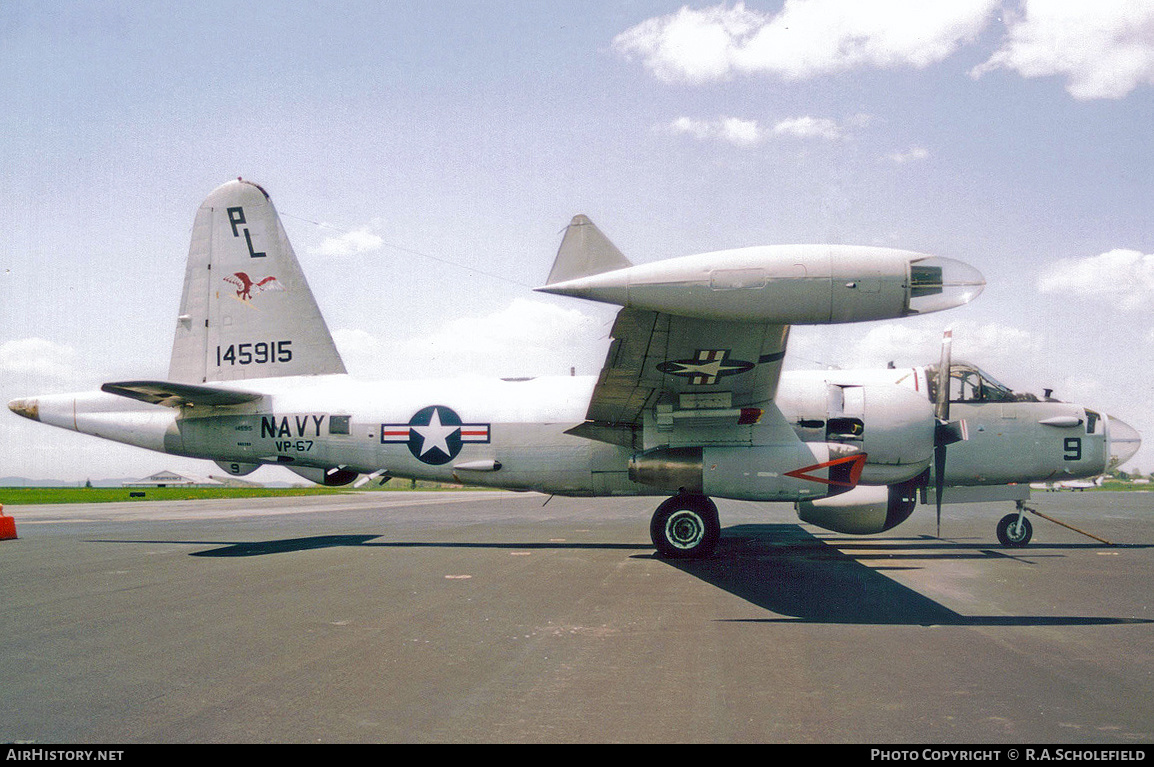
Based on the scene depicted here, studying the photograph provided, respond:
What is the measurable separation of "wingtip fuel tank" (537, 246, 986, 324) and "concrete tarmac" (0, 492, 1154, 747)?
11.1ft

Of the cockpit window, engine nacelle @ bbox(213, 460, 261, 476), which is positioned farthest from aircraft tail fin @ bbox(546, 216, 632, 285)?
engine nacelle @ bbox(213, 460, 261, 476)

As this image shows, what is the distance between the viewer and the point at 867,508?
13.5 metres

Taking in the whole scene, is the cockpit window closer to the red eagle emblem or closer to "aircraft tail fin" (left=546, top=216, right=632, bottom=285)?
"aircraft tail fin" (left=546, top=216, right=632, bottom=285)

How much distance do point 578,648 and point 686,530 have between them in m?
6.49

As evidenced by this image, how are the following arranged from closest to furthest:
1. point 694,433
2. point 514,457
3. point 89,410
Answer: point 694,433 → point 514,457 → point 89,410

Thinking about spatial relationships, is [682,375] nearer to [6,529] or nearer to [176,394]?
[176,394]

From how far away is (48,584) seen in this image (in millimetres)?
10391

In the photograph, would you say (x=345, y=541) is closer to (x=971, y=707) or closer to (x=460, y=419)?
(x=460, y=419)

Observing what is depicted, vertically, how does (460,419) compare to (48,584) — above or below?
above

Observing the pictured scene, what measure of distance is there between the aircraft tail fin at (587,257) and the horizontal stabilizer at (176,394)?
365 inches

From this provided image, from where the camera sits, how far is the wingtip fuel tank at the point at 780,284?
8156mm

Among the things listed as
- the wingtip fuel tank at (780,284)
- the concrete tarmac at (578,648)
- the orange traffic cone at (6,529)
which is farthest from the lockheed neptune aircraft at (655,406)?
the orange traffic cone at (6,529)
